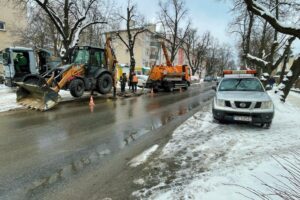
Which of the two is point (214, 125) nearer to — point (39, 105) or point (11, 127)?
point (11, 127)

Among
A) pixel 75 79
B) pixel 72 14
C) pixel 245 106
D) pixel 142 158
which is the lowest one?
pixel 142 158

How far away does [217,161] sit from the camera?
16.5 ft

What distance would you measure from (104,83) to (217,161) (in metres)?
12.3

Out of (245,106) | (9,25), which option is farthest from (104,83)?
(9,25)

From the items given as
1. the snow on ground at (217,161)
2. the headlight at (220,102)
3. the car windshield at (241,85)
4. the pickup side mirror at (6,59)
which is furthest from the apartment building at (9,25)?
the snow on ground at (217,161)

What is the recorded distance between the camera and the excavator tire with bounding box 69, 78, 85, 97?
1421 centimetres

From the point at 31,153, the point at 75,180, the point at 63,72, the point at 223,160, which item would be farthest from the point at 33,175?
the point at 63,72

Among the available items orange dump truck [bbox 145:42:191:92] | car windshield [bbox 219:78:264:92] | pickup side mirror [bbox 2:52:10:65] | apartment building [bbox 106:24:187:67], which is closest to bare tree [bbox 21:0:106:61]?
pickup side mirror [bbox 2:52:10:65]

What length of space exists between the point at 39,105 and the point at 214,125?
7.85 m

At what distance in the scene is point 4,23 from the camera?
33938mm

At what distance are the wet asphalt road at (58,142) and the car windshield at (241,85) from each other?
7.84ft

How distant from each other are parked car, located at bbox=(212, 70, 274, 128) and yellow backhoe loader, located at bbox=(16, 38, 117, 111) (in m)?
7.44

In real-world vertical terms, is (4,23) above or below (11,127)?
above

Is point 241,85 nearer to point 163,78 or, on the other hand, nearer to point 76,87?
point 76,87
